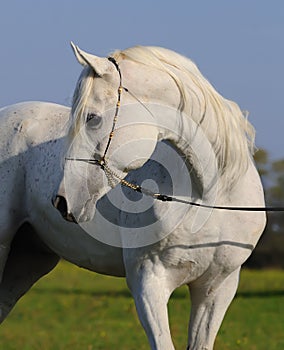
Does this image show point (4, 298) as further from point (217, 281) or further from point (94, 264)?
point (217, 281)

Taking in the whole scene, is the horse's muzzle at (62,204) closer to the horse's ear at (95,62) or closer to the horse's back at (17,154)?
the horse's ear at (95,62)

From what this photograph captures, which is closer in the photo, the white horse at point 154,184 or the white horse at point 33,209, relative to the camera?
the white horse at point 154,184

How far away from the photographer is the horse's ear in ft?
14.9

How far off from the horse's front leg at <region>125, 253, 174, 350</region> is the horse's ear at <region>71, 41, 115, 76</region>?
1.13 m

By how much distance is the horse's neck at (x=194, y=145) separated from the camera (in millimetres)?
4902

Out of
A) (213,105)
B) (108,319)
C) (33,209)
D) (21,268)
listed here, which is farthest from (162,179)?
(108,319)

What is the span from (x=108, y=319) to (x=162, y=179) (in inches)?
420

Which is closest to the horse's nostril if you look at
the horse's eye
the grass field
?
the horse's eye

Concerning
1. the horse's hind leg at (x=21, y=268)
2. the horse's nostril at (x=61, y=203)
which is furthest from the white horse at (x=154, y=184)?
the horse's hind leg at (x=21, y=268)

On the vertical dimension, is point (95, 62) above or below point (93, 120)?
above

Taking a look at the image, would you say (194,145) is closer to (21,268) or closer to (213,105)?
(213,105)

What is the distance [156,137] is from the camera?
4.81 meters

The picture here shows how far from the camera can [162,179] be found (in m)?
5.27

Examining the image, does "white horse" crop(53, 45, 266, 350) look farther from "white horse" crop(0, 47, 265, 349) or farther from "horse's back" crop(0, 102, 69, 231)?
"horse's back" crop(0, 102, 69, 231)
